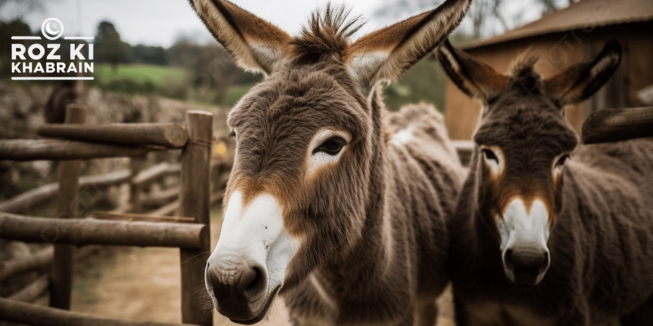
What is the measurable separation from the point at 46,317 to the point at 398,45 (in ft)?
9.47

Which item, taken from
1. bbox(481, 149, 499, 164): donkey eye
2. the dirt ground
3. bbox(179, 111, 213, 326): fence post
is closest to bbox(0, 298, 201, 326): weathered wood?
bbox(179, 111, 213, 326): fence post

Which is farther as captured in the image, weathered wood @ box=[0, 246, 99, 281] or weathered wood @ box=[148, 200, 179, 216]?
weathered wood @ box=[148, 200, 179, 216]

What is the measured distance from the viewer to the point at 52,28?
3150 millimetres

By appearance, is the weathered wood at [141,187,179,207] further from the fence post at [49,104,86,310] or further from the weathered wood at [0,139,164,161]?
the weathered wood at [0,139,164,161]

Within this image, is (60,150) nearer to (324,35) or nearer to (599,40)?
(324,35)

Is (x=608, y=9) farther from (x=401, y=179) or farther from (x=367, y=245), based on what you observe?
(x=367, y=245)

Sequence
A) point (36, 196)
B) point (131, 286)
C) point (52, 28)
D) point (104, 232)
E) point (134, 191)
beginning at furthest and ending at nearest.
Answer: point (134, 191) → point (131, 286) → point (36, 196) → point (52, 28) → point (104, 232)

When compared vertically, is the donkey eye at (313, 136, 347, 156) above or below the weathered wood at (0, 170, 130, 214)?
above

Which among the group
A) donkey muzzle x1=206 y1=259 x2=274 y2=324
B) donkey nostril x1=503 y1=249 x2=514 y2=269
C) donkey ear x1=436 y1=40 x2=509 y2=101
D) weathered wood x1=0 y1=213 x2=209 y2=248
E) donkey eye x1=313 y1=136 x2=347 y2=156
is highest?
donkey ear x1=436 y1=40 x2=509 y2=101

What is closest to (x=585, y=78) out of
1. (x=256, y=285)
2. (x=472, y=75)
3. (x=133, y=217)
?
(x=472, y=75)

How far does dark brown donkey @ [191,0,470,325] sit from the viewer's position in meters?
1.30

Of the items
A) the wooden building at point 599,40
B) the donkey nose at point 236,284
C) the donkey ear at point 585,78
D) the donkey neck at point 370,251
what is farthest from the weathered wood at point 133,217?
the wooden building at point 599,40

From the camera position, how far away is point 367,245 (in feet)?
6.68

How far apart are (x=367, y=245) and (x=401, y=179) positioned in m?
0.85
